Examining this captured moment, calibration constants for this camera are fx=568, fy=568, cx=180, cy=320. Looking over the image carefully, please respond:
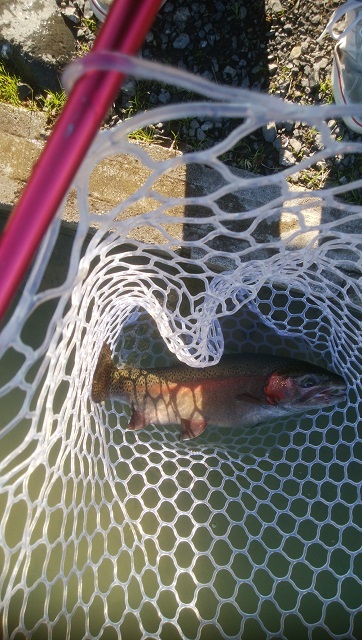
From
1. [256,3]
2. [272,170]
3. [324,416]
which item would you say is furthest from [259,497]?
[256,3]

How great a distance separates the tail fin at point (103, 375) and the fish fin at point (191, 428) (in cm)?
41

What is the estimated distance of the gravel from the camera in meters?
3.04

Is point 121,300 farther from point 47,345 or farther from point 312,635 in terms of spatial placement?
point 312,635

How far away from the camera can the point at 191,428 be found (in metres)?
2.76

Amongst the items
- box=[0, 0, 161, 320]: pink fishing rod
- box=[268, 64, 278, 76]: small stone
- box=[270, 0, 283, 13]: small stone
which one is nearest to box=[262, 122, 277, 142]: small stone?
box=[268, 64, 278, 76]: small stone

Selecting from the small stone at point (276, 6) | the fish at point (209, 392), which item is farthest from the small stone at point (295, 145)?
the fish at point (209, 392)

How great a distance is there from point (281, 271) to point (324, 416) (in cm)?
94

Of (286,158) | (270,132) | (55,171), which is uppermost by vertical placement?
(270,132)

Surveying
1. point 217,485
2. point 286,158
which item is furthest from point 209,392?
point 286,158

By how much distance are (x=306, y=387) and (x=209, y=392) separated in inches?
18.0

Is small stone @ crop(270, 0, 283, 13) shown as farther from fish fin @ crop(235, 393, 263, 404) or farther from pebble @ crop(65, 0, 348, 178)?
fish fin @ crop(235, 393, 263, 404)

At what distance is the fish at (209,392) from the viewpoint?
264 centimetres

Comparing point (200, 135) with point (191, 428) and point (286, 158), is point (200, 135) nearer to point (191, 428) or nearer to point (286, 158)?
point (286, 158)

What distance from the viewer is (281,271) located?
2416 millimetres
